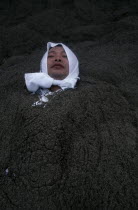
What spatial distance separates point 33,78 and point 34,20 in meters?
1.82

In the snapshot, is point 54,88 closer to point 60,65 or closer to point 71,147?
point 60,65

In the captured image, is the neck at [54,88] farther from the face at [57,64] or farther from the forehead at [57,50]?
the forehead at [57,50]

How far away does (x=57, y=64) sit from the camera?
2053 millimetres

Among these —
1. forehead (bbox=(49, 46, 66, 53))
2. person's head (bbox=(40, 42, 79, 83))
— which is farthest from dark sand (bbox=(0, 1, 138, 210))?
forehead (bbox=(49, 46, 66, 53))

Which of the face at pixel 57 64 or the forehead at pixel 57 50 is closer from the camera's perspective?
the face at pixel 57 64

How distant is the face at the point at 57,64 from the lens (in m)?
2.03

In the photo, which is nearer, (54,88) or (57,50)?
(54,88)

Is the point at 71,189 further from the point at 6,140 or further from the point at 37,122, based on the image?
the point at 6,140

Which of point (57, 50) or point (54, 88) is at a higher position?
point (57, 50)

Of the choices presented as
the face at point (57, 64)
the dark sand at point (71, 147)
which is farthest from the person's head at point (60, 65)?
the dark sand at point (71, 147)

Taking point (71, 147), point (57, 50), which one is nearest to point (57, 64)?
point (57, 50)

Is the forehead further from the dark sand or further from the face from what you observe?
the dark sand

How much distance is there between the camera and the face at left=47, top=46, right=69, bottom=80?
2.03 m

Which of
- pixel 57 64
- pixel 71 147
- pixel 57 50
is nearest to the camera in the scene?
pixel 71 147
